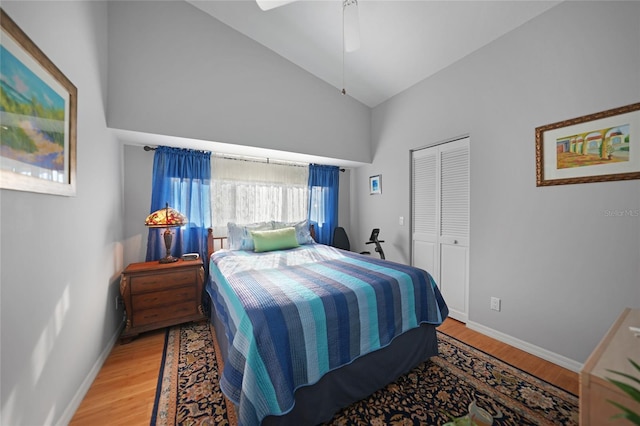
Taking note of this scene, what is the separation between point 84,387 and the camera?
5.43 ft

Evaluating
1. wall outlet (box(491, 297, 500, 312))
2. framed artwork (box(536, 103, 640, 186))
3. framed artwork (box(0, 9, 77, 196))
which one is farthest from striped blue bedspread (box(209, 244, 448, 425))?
framed artwork (box(536, 103, 640, 186))

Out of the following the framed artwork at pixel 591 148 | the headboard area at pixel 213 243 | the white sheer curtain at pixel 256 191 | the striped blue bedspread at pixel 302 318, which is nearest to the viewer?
the striped blue bedspread at pixel 302 318

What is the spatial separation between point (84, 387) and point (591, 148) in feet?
13.5

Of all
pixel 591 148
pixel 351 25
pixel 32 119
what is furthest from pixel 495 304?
pixel 32 119

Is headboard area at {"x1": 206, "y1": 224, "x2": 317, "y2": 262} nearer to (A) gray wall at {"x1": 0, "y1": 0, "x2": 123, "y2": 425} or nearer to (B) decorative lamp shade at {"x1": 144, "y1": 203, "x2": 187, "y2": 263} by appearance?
(B) decorative lamp shade at {"x1": 144, "y1": 203, "x2": 187, "y2": 263}

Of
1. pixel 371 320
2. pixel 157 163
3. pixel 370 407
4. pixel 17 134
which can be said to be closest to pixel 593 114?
pixel 371 320

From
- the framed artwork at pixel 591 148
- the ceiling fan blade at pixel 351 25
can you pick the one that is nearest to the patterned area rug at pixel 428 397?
the framed artwork at pixel 591 148

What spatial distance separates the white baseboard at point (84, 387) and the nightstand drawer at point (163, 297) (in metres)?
0.38

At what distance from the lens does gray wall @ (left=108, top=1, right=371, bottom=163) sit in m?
2.27

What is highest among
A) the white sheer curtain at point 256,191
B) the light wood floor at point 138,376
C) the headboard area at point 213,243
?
the white sheer curtain at point 256,191

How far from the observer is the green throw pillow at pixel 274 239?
2.96 meters

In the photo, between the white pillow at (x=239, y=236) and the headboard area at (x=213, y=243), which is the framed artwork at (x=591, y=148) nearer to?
the white pillow at (x=239, y=236)

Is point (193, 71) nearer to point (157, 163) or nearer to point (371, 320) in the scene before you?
point (157, 163)

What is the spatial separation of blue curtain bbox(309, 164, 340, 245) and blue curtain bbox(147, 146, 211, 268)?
159 cm
